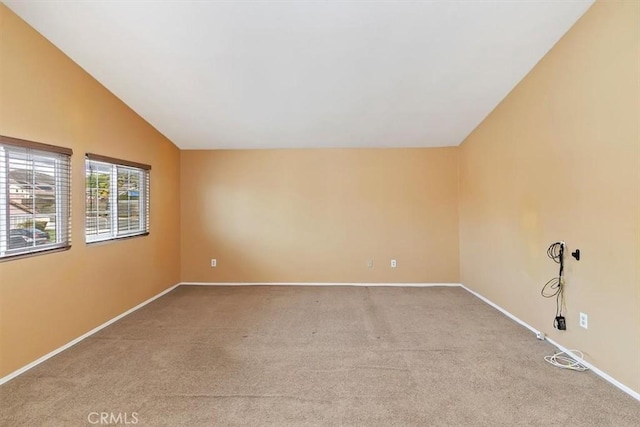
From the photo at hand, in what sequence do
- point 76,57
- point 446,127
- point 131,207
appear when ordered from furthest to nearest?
point 446,127, point 131,207, point 76,57

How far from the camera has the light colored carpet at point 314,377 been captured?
1853 millimetres

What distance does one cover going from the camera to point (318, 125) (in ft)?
13.4

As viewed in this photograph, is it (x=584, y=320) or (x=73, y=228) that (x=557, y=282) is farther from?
(x=73, y=228)

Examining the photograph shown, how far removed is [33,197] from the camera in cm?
251

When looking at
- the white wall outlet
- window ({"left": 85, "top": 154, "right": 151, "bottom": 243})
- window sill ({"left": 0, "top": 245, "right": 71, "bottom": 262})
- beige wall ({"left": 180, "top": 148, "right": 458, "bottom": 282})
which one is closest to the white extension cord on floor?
the white wall outlet

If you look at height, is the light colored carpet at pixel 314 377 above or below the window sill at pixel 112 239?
below

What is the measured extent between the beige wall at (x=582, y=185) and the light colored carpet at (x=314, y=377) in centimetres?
37

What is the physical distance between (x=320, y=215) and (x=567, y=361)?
A: 3353 millimetres

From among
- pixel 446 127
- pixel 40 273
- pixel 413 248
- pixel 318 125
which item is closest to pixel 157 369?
pixel 40 273

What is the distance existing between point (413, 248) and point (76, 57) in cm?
471

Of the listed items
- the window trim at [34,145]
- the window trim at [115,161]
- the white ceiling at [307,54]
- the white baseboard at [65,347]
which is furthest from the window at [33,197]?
the white ceiling at [307,54]

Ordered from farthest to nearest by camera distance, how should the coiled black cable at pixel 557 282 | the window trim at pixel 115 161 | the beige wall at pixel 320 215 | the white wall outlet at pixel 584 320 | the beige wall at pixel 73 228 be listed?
the beige wall at pixel 320 215 < the window trim at pixel 115 161 < the coiled black cable at pixel 557 282 < the white wall outlet at pixel 584 320 < the beige wall at pixel 73 228

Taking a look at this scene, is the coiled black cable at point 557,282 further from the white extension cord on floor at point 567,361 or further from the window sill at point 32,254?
the window sill at point 32,254

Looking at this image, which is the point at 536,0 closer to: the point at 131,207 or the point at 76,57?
the point at 76,57
